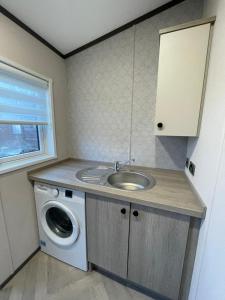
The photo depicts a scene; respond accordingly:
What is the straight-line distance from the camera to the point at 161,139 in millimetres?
1603

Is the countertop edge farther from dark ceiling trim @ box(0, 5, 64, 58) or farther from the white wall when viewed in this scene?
dark ceiling trim @ box(0, 5, 64, 58)

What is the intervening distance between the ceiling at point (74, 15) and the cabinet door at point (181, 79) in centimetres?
54

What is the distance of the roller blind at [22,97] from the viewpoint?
1238mm

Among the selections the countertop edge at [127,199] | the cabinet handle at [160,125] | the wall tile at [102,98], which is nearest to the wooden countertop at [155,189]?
the countertop edge at [127,199]

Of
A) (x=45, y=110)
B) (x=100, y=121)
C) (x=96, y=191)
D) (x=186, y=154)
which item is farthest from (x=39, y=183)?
(x=186, y=154)

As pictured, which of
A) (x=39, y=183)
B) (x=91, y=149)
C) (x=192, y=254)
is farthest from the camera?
(x=91, y=149)

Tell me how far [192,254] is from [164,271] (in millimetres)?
264

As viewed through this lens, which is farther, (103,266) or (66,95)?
(66,95)

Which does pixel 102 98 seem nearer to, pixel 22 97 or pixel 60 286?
pixel 22 97

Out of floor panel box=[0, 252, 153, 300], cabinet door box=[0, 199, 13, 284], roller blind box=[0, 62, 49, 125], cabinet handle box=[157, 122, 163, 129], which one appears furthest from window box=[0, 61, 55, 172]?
cabinet handle box=[157, 122, 163, 129]

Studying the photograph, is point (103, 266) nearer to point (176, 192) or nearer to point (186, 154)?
point (176, 192)

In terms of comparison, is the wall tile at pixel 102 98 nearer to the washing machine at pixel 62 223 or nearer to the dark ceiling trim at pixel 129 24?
the dark ceiling trim at pixel 129 24

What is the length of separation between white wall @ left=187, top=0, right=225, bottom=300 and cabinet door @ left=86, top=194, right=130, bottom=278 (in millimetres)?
511

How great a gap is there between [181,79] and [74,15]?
1.09 m
